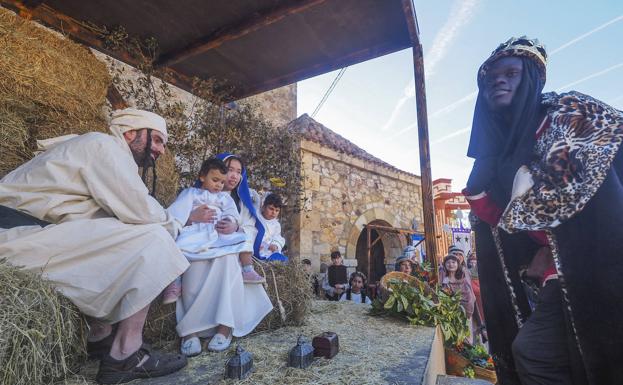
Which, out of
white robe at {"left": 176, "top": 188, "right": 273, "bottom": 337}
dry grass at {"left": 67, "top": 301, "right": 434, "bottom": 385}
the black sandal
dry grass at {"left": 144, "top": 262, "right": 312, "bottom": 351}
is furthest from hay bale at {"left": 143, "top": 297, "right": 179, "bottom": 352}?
dry grass at {"left": 144, "top": 262, "right": 312, "bottom": 351}

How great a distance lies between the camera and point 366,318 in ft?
12.7

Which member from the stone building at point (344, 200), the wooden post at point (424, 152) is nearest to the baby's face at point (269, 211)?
the wooden post at point (424, 152)

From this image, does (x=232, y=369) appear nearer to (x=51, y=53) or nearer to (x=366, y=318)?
(x=366, y=318)

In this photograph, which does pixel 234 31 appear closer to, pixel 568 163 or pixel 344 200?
pixel 568 163

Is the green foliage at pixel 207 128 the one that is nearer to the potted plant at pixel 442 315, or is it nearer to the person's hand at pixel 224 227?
the person's hand at pixel 224 227

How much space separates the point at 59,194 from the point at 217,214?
4.05ft

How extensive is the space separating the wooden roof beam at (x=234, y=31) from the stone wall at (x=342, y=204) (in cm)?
416

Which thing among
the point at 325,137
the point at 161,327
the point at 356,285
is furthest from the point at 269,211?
the point at 325,137

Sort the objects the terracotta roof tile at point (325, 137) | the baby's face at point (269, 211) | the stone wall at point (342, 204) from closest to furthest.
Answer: the baby's face at point (269, 211)
the stone wall at point (342, 204)
the terracotta roof tile at point (325, 137)

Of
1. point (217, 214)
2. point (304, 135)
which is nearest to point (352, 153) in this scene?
point (304, 135)

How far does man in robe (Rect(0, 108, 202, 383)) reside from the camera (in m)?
1.68

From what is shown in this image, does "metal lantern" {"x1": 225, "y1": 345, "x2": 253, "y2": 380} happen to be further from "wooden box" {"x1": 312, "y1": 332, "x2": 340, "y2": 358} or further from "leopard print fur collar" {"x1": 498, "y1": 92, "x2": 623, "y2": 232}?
"leopard print fur collar" {"x1": 498, "y1": 92, "x2": 623, "y2": 232}

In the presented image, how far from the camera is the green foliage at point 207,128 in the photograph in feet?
14.2

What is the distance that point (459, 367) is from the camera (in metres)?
3.85
